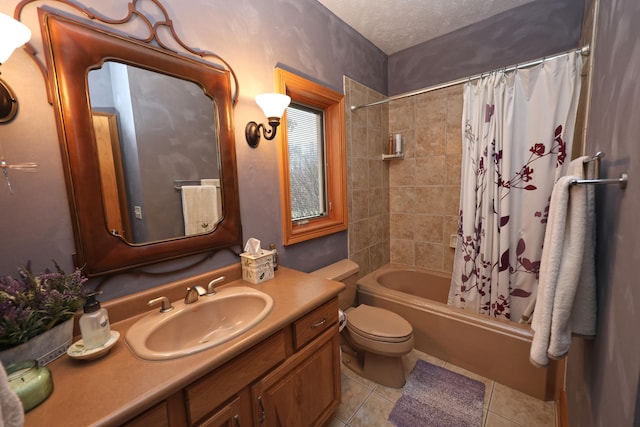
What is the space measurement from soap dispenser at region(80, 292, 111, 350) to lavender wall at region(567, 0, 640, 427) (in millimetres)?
1327

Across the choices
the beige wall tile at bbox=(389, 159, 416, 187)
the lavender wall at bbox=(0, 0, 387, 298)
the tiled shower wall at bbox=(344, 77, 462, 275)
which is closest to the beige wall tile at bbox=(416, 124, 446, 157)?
the tiled shower wall at bbox=(344, 77, 462, 275)

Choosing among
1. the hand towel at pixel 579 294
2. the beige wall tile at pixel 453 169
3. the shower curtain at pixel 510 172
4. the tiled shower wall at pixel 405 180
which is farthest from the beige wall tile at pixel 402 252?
the hand towel at pixel 579 294

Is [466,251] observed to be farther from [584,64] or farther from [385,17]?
[385,17]

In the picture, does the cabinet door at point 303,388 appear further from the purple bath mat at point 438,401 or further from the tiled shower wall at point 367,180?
the tiled shower wall at point 367,180

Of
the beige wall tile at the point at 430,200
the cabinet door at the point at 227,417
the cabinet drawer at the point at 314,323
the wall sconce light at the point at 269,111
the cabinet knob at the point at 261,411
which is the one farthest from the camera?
the beige wall tile at the point at 430,200

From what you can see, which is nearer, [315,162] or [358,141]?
[315,162]

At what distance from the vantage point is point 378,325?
162 cm

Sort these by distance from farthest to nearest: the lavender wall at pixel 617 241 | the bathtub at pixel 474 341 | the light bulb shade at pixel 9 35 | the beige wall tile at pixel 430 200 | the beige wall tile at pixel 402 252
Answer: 1. the beige wall tile at pixel 402 252
2. the beige wall tile at pixel 430 200
3. the bathtub at pixel 474 341
4. the light bulb shade at pixel 9 35
5. the lavender wall at pixel 617 241

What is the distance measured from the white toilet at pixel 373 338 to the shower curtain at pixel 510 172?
0.79m

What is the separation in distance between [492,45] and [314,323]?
2484 mm

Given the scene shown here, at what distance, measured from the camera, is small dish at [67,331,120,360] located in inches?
28.6

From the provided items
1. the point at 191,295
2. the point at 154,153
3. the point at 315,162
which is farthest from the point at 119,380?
the point at 315,162

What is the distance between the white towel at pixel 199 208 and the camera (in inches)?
46.1

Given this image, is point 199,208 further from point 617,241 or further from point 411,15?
point 411,15
